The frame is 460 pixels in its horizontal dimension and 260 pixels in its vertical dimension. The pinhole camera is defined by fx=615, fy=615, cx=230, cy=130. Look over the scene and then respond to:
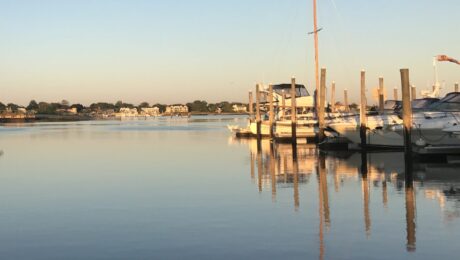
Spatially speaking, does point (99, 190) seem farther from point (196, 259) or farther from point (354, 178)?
point (196, 259)

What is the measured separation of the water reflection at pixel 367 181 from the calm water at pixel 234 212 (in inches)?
1.7

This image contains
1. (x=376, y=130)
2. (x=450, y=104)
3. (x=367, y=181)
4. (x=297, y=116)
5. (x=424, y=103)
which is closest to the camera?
(x=367, y=181)

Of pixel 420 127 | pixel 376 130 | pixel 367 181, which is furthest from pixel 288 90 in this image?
pixel 367 181

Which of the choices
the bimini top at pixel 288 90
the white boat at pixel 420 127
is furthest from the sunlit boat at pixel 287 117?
the white boat at pixel 420 127

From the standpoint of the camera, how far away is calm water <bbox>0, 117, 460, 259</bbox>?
12.9m

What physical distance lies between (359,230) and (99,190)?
481 inches

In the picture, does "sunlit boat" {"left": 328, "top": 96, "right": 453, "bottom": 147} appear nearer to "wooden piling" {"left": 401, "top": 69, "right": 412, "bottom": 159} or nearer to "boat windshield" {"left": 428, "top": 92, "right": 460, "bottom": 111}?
"boat windshield" {"left": 428, "top": 92, "right": 460, "bottom": 111}

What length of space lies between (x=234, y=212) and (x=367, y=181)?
27.1ft

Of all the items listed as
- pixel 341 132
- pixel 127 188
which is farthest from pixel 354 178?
pixel 341 132

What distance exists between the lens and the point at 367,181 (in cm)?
2392

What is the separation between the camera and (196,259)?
1204cm

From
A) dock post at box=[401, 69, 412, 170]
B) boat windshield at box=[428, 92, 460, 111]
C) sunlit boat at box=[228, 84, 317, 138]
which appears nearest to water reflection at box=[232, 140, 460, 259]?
dock post at box=[401, 69, 412, 170]

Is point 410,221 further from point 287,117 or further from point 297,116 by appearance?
point 287,117

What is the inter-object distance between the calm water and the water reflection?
0.14 feet
